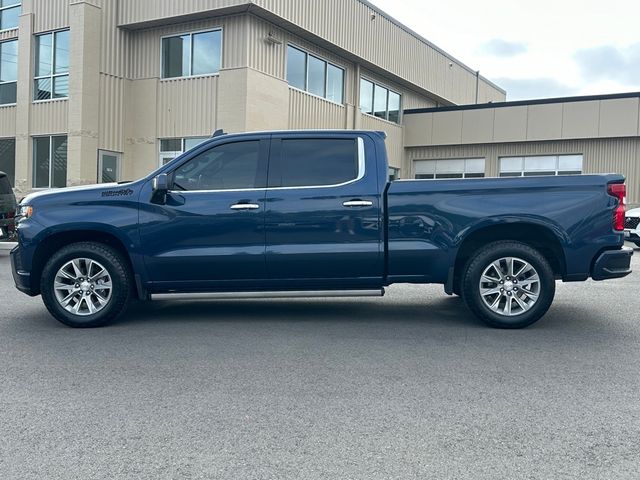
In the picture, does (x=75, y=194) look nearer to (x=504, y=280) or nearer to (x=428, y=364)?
(x=428, y=364)

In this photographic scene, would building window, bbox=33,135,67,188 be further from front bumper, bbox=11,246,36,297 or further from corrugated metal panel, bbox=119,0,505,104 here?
front bumper, bbox=11,246,36,297

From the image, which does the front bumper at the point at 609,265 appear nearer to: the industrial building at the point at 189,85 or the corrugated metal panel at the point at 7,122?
the industrial building at the point at 189,85

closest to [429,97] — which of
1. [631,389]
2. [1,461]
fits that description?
[631,389]

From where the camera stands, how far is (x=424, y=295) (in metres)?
8.83

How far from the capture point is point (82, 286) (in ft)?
21.2

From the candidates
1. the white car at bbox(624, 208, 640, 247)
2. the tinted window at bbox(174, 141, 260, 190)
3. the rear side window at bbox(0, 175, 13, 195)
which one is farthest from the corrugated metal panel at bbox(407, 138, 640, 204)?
the tinted window at bbox(174, 141, 260, 190)

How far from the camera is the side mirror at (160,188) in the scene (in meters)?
6.27

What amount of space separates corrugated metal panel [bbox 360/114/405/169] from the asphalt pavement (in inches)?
750

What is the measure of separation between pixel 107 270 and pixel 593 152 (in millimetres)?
22751

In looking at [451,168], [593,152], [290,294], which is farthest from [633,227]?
[290,294]

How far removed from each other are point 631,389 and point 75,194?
5349 millimetres

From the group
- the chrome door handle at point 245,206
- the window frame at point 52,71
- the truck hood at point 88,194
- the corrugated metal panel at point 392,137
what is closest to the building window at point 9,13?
the window frame at point 52,71

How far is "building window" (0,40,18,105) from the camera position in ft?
71.7

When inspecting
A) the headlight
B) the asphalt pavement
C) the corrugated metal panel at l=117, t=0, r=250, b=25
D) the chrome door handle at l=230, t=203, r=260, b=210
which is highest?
the corrugated metal panel at l=117, t=0, r=250, b=25
